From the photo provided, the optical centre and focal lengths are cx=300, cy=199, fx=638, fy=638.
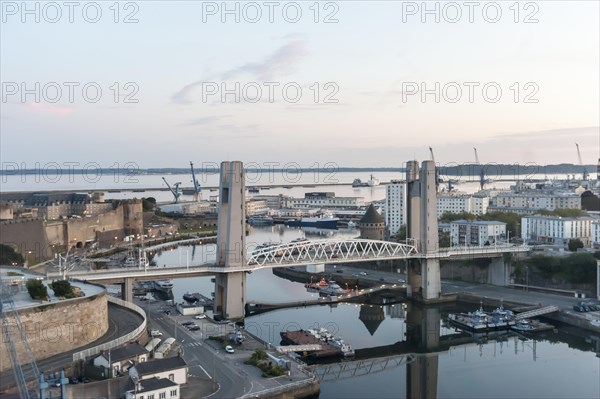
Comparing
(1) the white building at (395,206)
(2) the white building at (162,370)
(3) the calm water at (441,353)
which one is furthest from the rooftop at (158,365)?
(1) the white building at (395,206)

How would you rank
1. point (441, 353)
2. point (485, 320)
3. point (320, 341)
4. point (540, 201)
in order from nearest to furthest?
1. point (320, 341)
2. point (441, 353)
3. point (485, 320)
4. point (540, 201)

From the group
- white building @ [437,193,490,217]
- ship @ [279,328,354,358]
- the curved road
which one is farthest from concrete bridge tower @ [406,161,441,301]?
white building @ [437,193,490,217]

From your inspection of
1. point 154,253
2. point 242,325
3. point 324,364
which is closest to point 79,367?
point 324,364

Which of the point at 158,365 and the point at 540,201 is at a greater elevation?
the point at 540,201

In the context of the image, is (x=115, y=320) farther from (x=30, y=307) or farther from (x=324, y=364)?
(x=324, y=364)

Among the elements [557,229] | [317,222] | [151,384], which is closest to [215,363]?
[151,384]

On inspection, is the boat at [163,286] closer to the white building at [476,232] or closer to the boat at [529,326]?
the boat at [529,326]

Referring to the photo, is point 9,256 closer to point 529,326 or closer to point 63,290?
point 63,290
